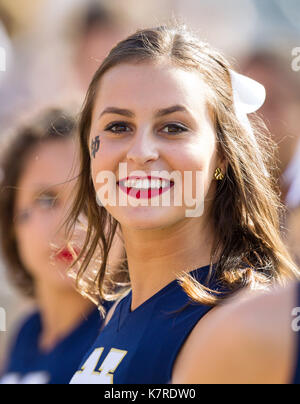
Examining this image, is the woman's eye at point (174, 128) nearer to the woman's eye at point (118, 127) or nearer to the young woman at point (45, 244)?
the woman's eye at point (118, 127)

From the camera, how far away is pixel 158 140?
1566mm

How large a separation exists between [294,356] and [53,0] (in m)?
4.10

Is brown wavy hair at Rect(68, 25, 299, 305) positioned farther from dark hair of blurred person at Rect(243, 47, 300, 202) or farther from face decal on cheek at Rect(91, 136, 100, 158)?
dark hair of blurred person at Rect(243, 47, 300, 202)

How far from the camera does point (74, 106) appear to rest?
2854 millimetres

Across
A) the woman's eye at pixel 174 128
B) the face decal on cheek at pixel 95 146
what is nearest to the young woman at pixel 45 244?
the face decal on cheek at pixel 95 146

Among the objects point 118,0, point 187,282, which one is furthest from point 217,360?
point 118,0

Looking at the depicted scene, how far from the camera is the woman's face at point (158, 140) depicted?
1.55 m

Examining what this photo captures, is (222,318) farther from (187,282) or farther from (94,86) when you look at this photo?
(94,86)

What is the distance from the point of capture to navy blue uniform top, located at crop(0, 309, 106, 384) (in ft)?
8.20

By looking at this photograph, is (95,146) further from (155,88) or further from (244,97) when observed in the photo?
(244,97)

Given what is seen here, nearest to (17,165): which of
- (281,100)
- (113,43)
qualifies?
(113,43)

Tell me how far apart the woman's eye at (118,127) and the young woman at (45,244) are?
93 cm

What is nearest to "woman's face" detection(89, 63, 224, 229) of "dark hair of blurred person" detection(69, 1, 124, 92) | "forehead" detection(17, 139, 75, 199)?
"forehead" detection(17, 139, 75, 199)

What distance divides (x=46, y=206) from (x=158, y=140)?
1347 mm
